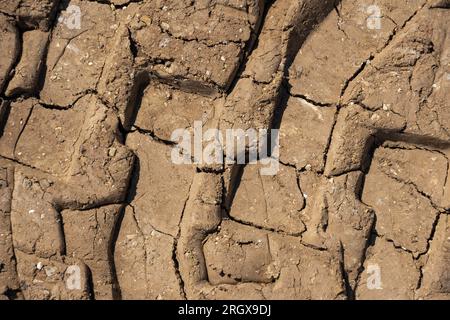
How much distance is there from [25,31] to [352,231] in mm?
2150

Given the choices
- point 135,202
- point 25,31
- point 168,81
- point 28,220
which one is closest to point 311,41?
point 168,81

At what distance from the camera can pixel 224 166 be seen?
3.07 m

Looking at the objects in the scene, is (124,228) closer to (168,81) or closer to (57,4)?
(168,81)

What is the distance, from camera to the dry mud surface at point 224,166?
3.03 metres

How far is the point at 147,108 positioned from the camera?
126 inches

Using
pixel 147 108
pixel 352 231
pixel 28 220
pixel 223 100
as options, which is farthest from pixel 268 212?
pixel 28 220

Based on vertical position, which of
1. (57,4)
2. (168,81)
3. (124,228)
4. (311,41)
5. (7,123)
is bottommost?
(124,228)

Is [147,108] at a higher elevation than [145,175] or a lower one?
higher

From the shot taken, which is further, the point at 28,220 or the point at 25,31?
the point at 25,31

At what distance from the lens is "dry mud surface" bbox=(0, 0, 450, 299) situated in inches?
119

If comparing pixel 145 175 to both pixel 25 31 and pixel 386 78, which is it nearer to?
pixel 25 31

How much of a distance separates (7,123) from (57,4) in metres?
0.73

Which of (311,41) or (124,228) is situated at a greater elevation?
(311,41)

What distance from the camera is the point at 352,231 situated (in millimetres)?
3051
